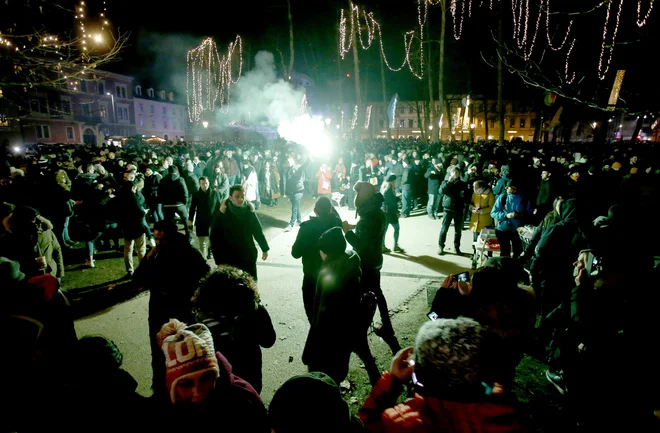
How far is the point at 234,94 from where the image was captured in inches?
1663

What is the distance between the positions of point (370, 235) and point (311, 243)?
101 centimetres

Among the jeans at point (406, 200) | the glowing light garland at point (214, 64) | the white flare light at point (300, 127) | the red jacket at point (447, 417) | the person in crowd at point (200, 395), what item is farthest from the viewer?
the white flare light at point (300, 127)

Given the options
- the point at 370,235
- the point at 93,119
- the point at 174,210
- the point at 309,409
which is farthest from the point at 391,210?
the point at 93,119

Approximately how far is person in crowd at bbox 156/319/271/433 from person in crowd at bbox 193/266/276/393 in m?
0.61

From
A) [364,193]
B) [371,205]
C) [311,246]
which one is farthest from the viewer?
[364,193]

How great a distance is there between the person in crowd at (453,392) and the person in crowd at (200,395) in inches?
23.9

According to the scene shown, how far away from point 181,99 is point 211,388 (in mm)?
72479

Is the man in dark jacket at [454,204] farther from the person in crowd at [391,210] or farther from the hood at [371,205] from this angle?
the hood at [371,205]

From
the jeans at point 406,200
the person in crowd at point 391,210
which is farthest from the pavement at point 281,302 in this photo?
the jeans at point 406,200

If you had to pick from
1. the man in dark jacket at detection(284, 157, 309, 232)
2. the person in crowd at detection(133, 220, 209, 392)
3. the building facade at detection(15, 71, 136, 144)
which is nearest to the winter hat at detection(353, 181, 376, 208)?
the person in crowd at detection(133, 220, 209, 392)

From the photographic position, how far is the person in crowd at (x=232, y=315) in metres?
2.51

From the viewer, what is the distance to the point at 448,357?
1638 mm

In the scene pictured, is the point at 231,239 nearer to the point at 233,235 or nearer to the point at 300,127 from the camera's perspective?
the point at 233,235

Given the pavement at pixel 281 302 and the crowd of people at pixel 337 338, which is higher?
the crowd of people at pixel 337 338
